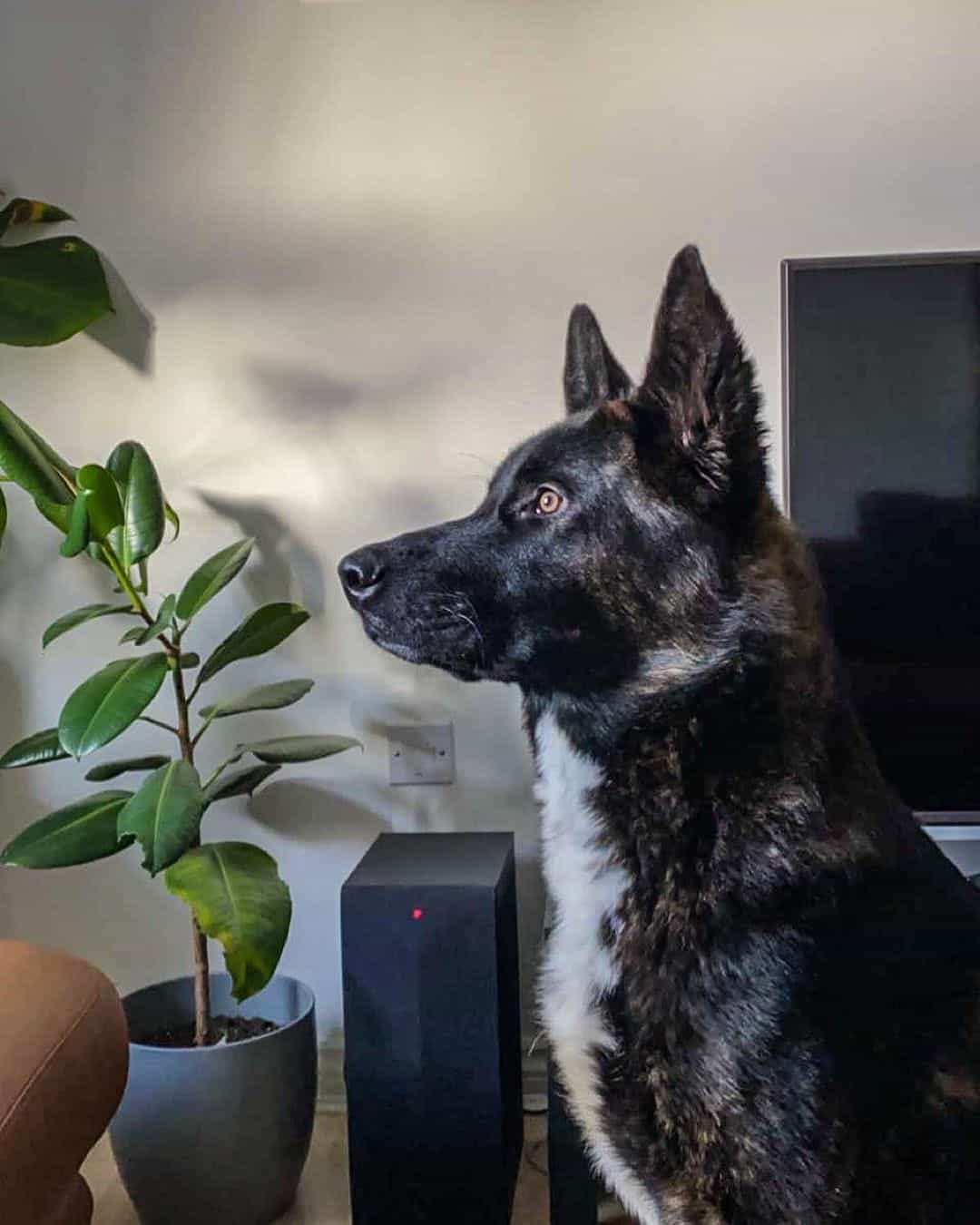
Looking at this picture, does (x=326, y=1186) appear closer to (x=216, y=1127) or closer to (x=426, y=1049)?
(x=216, y=1127)

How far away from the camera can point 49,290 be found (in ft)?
5.76

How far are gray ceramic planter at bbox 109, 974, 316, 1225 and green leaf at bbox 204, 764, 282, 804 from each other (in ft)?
1.15

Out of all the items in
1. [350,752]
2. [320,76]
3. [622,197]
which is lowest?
[350,752]

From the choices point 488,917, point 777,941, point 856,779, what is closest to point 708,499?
point 856,779

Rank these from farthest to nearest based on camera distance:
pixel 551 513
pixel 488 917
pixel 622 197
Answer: pixel 622 197 → pixel 488 917 → pixel 551 513

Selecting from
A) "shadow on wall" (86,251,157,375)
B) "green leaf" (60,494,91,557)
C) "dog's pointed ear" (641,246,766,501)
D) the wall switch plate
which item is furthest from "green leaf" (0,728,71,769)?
"dog's pointed ear" (641,246,766,501)

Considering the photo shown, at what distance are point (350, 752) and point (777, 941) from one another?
3.68ft

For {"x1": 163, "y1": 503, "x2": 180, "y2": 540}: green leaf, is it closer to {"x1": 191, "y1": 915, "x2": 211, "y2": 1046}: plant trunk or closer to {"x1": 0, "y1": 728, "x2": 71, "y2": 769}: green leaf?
{"x1": 0, "y1": 728, "x2": 71, "y2": 769}: green leaf

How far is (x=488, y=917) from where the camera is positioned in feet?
4.75

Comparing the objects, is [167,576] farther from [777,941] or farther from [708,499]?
[777,941]

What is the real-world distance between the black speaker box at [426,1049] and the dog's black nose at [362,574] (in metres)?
0.49

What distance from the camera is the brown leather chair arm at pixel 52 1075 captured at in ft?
3.48

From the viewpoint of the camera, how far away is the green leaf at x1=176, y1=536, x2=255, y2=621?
1.55m

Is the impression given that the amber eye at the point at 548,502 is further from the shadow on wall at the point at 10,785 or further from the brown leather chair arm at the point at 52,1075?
the shadow on wall at the point at 10,785
